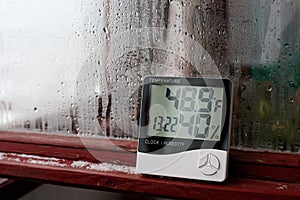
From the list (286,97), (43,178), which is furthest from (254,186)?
(43,178)

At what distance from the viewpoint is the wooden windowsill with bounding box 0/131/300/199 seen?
714 mm

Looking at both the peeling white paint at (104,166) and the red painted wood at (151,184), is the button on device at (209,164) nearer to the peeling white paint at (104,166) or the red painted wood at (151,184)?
the red painted wood at (151,184)

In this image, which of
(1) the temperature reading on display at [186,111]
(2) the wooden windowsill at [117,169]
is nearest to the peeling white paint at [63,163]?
(2) the wooden windowsill at [117,169]

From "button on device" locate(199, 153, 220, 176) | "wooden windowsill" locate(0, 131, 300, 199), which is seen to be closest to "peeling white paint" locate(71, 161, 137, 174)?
"wooden windowsill" locate(0, 131, 300, 199)

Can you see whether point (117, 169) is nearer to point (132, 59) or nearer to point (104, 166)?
point (104, 166)

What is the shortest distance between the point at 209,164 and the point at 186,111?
0.11 m

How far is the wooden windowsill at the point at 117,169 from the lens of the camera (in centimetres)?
71

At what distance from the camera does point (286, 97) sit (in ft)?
2.50

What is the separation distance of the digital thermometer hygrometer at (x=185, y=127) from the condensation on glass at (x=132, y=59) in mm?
53

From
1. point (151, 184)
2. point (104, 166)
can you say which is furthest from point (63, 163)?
point (151, 184)

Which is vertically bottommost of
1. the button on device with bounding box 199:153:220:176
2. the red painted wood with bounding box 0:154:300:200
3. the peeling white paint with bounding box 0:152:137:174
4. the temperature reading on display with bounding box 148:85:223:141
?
the red painted wood with bounding box 0:154:300:200

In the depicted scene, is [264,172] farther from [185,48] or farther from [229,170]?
[185,48]

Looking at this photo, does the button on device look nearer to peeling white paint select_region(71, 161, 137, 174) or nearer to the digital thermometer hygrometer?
the digital thermometer hygrometer

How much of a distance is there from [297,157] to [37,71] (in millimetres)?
583
